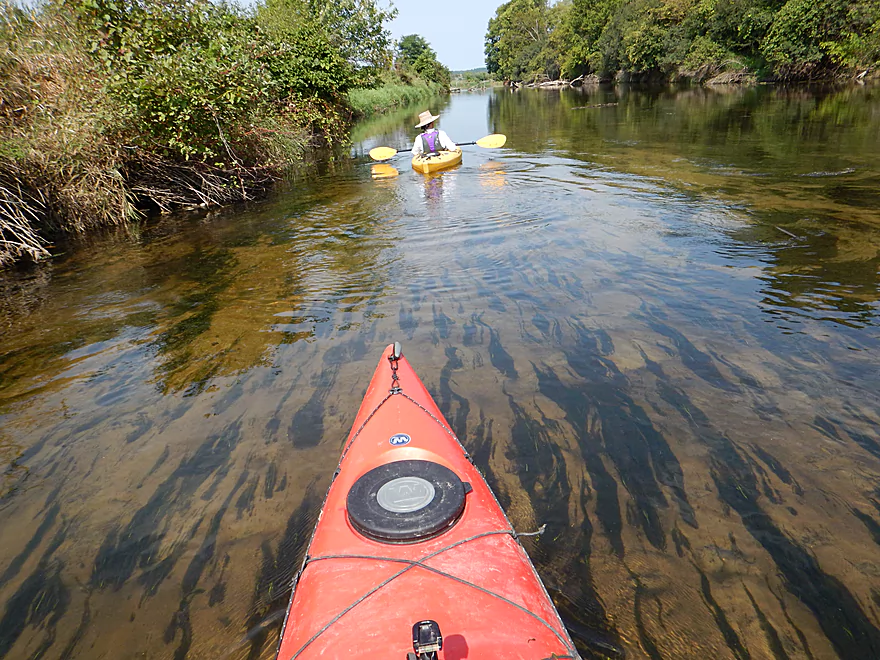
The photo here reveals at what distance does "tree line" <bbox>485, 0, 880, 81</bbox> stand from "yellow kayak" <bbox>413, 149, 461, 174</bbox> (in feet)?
96.4

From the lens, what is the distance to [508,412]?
13.1 ft

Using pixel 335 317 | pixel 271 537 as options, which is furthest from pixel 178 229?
pixel 271 537

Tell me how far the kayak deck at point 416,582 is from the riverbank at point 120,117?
8385mm

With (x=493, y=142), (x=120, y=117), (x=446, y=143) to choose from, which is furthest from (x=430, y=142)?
(x=120, y=117)

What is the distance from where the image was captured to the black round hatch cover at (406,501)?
86.3 inches

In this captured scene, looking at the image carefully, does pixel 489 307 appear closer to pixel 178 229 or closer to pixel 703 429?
pixel 703 429

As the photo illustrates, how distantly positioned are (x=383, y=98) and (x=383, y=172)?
25335 mm

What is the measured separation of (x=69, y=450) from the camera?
389cm

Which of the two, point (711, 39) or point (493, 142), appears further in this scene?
point (711, 39)

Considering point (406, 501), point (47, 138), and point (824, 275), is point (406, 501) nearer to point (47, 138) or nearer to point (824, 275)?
point (824, 275)

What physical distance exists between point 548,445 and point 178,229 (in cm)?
927

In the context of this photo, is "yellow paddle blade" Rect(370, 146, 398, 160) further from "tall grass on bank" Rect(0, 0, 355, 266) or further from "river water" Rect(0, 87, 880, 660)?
"river water" Rect(0, 87, 880, 660)

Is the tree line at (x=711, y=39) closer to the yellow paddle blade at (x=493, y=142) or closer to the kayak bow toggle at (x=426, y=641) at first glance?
the yellow paddle blade at (x=493, y=142)

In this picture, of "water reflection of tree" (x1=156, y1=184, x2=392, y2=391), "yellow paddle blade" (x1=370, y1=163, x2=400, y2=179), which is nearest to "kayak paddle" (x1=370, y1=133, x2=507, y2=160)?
"yellow paddle blade" (x1=370, y1=163, x2=400, y2=179)
